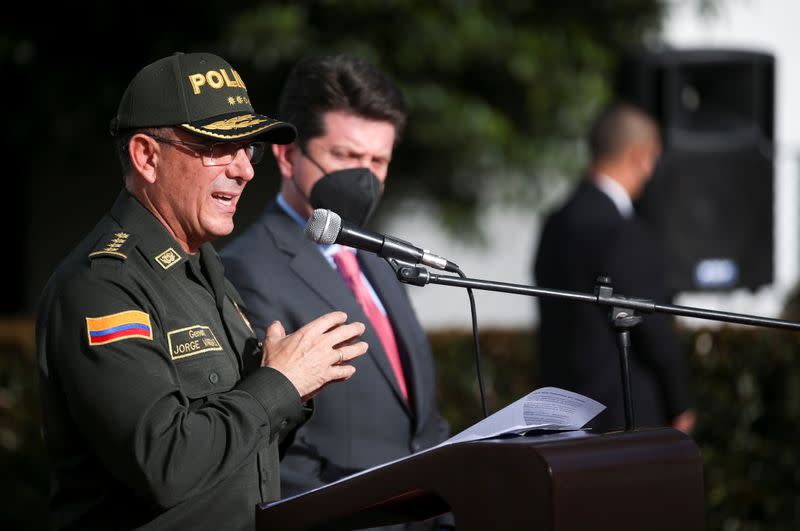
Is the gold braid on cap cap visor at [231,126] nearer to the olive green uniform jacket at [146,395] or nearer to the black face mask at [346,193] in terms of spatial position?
the olive green uniform jacket at [146,395]

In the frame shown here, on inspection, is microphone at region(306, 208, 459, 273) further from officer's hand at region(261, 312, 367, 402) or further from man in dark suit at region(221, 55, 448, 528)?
man in dark suit at region(221, 55, 448, 528)

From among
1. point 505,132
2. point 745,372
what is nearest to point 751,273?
point 745,372

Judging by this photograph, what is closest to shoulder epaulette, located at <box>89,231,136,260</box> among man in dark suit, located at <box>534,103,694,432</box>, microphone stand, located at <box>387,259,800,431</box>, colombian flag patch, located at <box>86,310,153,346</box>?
colombian flag patch, located at <box>86,310,153,346</box>

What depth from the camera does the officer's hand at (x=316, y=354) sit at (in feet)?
6.68

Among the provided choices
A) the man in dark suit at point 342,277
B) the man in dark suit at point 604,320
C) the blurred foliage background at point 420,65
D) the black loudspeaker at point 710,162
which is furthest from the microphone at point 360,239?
the blurred foliage background at point 420,65

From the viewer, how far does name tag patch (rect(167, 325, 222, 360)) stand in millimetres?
2020

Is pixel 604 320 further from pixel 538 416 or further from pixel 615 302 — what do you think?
pixel 538 416

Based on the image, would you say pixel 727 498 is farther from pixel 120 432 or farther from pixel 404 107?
pixel 120 432

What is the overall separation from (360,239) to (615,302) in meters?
0.48

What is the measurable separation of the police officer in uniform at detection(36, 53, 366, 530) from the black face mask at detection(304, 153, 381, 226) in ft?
1.82

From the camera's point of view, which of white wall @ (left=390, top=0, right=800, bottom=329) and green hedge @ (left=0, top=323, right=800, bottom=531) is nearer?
green hedge @ (left=0, top=323, right=800, bottom=531)

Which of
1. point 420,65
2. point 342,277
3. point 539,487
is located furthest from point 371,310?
point 420,65

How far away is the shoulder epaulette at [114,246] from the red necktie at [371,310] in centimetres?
84

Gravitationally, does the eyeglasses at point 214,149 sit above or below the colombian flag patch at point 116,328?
above
